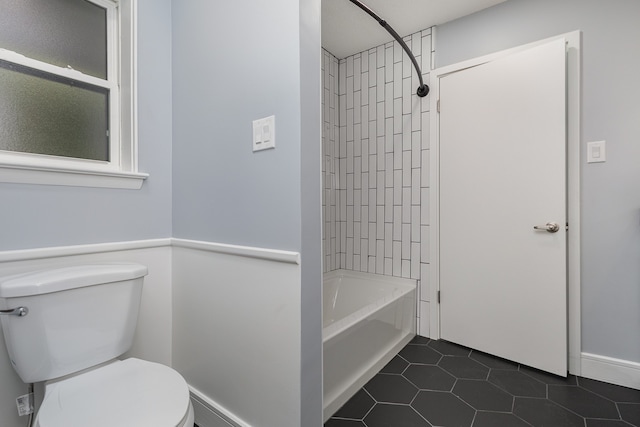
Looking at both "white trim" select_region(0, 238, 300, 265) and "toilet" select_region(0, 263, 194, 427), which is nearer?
"toilet" select_region(0, 263, 194, 427)

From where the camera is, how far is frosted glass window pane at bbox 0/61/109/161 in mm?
1151

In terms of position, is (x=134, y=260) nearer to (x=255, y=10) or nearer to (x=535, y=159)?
(x=255, y=10)

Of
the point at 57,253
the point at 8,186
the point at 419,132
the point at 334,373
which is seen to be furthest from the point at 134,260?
the point at 419,132

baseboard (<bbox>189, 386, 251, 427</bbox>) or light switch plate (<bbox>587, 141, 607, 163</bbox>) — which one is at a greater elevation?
light switch plate (<bbox>587, 141, 607, 163</bbox>)

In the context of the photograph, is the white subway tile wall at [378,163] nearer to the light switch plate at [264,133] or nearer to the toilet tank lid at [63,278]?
the light switch plate at [264,133]

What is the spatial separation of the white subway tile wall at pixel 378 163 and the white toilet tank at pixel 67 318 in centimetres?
168

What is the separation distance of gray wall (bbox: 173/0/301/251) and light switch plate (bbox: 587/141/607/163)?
170cm

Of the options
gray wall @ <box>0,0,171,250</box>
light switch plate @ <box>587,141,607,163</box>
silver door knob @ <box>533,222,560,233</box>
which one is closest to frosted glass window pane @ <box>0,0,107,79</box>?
gray wall @ <box>0,0,171,250</box>

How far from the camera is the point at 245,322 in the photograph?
118 cm

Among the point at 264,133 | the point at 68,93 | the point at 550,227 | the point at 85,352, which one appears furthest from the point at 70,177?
the point at 550,227

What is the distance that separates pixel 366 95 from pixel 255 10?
5.02ft

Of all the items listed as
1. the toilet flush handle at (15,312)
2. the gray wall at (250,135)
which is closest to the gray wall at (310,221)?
the gray wall at (250,135)

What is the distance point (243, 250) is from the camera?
1.17m

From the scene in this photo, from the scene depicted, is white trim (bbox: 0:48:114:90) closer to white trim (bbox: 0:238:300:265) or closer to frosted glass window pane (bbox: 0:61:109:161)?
frosted glass window pane (bbox: 0:61:109:161)
